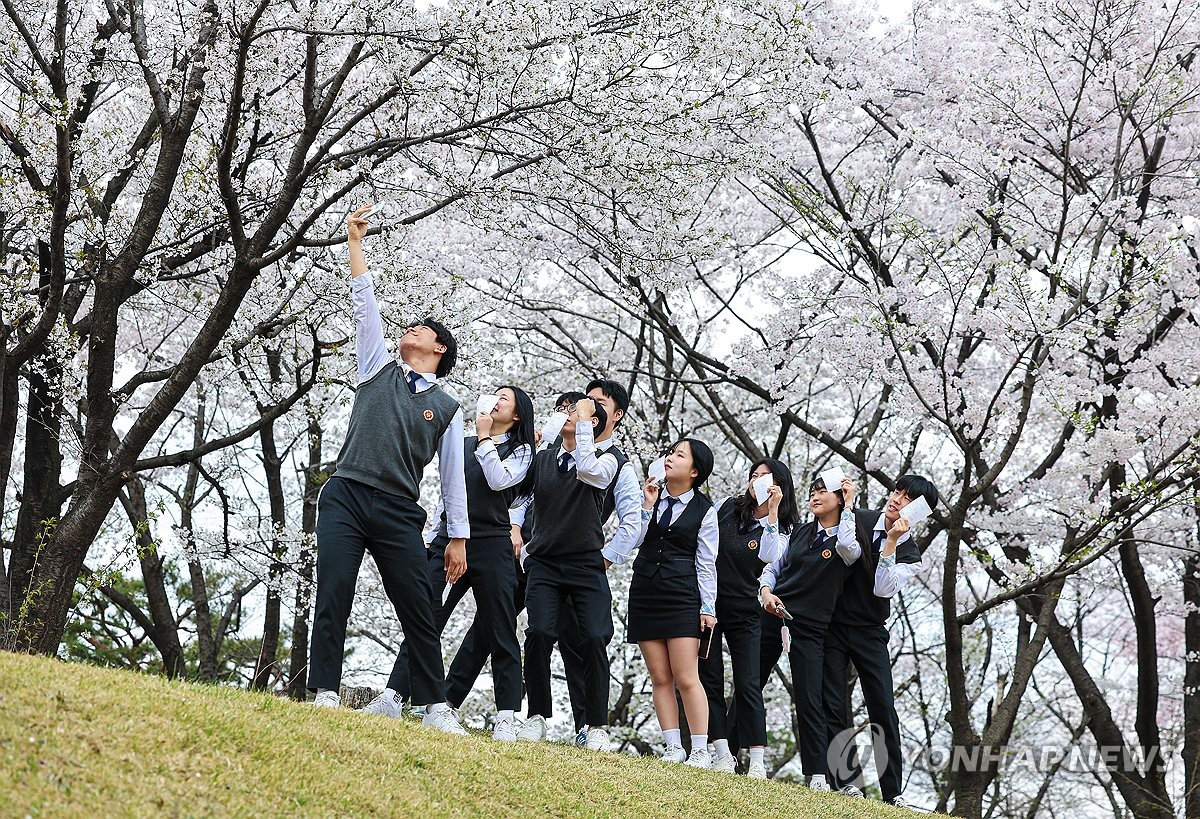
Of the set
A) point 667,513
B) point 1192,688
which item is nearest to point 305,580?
point 667,513

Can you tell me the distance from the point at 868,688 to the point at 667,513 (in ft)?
6.31

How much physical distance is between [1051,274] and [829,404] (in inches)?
276

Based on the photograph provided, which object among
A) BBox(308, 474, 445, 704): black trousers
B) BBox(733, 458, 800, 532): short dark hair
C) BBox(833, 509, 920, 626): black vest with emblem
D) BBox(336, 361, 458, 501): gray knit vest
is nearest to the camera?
BBox(308, 474, 445, 704): black trousers

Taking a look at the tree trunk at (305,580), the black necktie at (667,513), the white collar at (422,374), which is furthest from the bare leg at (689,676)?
the tree trunk at (305,580)

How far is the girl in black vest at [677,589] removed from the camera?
23.0 feet

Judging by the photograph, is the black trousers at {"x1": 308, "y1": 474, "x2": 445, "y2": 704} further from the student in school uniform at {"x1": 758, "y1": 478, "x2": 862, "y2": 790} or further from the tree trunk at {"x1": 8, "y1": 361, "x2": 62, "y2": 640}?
the tree trunk at {"x1": 8, "y1": 361, "x2": 62, "y2": 640}

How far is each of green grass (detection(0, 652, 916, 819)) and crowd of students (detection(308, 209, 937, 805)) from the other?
Answer: 0.63m

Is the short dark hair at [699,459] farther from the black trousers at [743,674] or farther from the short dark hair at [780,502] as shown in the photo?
the black trousers at [743,674]

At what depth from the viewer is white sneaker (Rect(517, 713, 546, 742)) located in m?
6.55

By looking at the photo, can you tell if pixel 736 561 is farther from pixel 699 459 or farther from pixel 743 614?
pixel 699 459

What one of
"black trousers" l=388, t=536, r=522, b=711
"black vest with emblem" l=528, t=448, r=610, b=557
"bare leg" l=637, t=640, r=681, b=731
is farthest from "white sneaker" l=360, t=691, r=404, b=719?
"bare leg" l=637, t=640, r=681, b=731

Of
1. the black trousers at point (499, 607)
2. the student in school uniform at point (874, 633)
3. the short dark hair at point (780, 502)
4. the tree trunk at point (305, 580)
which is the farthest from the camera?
the tree trunk at point (305, 580)

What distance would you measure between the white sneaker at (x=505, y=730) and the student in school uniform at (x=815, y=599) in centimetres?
228

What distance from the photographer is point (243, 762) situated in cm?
385
